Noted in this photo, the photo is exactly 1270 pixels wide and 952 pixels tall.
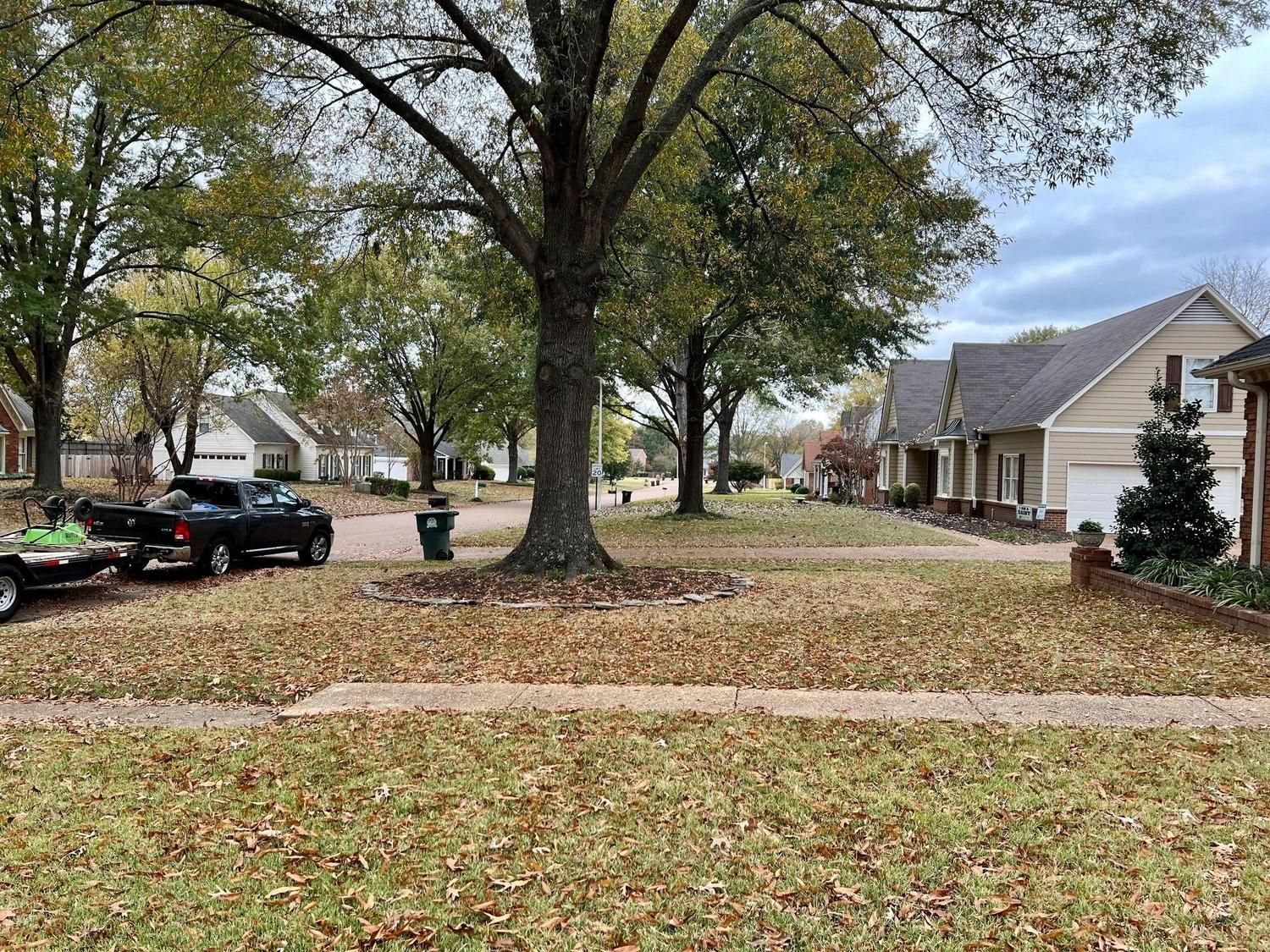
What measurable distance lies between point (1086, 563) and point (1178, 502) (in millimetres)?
1590

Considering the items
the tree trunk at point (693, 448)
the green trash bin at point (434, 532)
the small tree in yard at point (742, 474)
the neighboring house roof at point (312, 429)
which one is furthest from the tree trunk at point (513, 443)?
the green trash bin at point (434, 532)

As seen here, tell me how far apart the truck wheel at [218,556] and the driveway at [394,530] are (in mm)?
3089

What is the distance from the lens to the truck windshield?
1429cm

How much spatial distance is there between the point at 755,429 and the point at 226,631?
9083 centimetres

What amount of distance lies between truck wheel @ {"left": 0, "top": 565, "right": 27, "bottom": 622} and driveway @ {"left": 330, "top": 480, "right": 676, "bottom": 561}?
721cm

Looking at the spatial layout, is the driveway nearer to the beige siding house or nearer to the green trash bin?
the green trash bin

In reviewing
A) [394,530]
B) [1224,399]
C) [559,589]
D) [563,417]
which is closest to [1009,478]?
[1224,399]

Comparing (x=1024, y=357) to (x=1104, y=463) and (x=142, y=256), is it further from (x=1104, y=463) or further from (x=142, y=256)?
(x=142, y=256)

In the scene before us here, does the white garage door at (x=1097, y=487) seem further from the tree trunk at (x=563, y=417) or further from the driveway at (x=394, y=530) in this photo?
the tree trunk at (x=563, y=417)

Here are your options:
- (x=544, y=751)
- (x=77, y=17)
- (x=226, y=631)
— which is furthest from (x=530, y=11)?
(x=544, y=751)

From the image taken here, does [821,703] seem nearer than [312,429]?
Yes

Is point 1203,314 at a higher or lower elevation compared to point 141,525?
higher

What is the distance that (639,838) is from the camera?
390 centimetres

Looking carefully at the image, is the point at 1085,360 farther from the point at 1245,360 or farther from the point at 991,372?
the point at 1245,360
